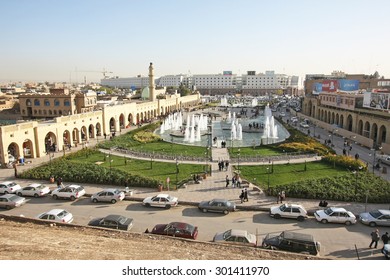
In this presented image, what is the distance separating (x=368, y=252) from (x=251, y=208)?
6699mm

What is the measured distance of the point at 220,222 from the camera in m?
17.4

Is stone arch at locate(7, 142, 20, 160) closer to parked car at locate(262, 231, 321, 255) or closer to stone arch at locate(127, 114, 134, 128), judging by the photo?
parked car at locate(262, 231, 321, 255)

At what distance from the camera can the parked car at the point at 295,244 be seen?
1323 centimetres

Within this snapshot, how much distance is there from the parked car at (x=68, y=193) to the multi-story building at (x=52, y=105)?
112ft

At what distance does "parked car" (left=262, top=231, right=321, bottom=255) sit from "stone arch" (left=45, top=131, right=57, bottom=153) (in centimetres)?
2914

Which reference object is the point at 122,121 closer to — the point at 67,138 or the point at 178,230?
the point at 67,138

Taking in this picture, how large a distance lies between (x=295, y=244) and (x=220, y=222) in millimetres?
4926

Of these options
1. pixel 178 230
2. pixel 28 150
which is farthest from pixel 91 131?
pixel 178 230

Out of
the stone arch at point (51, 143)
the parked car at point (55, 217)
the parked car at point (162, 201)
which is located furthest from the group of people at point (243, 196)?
the stone arch at point (51, 143)

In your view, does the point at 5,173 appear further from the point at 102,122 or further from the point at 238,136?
the point at 238,136

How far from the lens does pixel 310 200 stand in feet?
67.2

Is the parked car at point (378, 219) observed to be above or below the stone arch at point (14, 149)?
below

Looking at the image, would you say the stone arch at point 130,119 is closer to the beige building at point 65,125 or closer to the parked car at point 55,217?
the beige building at point 65,125

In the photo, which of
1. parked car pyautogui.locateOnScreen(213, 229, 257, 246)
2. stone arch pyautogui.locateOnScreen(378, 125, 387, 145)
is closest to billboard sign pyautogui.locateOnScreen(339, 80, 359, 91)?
stone arch pyautogui.locateOnScreen(378, 125, 387, 145)
